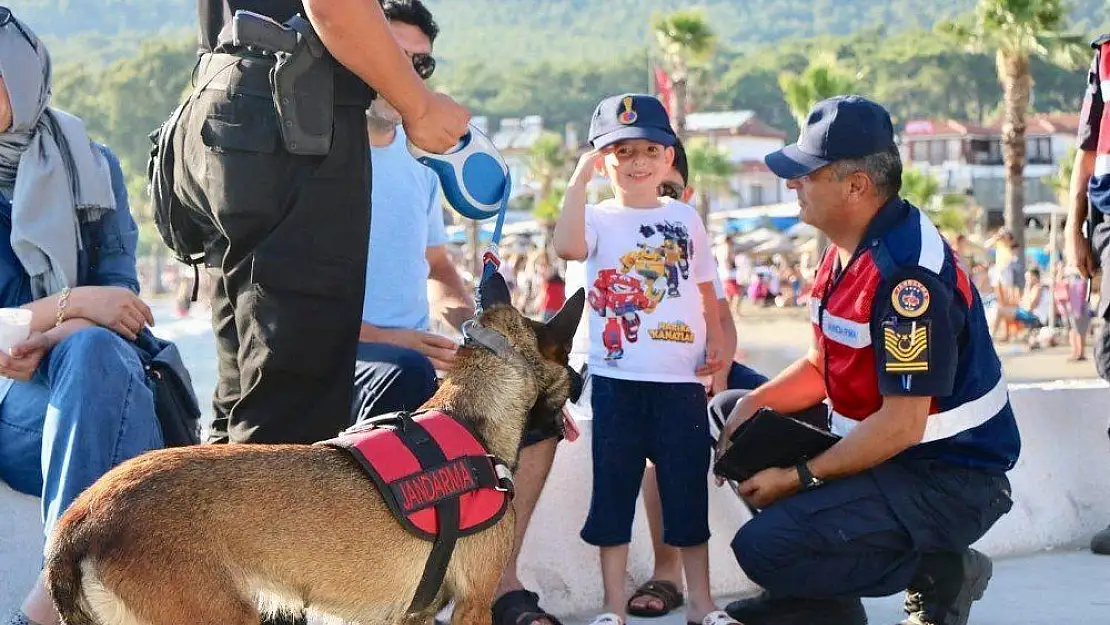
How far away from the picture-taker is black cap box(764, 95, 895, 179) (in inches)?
153

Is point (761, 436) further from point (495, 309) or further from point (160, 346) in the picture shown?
point (160, 346)

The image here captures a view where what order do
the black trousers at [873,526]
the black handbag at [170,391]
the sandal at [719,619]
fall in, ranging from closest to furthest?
the black handbag at [170,391]
the black trousers at [873,526]
the sandal at [719,619]

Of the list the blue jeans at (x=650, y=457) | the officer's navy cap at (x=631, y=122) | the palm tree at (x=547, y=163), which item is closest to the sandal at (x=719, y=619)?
the blue jeans at (x=650, y=457)

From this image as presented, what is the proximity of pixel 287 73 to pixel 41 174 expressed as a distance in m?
1.27

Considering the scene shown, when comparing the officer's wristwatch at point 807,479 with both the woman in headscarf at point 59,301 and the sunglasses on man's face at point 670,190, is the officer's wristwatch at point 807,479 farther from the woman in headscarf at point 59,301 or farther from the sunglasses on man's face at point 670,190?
the woman in headscarf at point 59,301

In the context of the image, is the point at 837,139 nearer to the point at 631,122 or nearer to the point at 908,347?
the point at 908,347

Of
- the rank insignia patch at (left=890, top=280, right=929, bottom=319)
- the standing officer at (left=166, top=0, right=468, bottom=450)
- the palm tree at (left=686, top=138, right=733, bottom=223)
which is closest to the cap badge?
the rank insignia patch at (left=890, top=280, right=929, bottom=319)

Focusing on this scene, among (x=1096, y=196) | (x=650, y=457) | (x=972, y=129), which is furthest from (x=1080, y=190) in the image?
(x=972, y=129)

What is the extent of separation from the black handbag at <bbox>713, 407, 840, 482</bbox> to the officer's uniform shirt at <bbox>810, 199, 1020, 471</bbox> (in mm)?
126

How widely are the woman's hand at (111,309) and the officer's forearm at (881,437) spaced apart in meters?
2.13

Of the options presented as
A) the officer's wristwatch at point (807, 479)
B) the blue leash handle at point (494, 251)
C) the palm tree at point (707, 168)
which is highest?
the palm tree at point (707, 168)

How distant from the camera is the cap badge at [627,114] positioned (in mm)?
4551

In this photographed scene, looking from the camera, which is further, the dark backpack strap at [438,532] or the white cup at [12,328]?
the white cup at [12,328]

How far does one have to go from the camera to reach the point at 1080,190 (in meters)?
5.09
